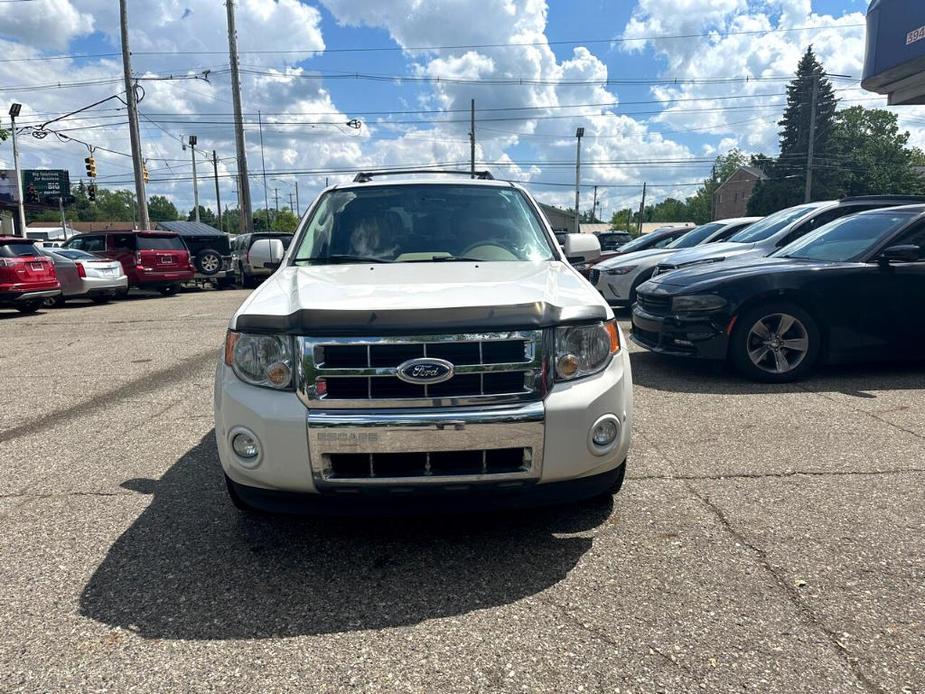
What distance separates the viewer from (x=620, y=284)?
10.9m

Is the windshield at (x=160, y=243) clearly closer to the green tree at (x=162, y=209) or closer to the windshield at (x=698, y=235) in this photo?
the windshield at (x=698, y=235)

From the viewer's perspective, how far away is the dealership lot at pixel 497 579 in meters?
2.13

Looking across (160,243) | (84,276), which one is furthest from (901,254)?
(160,243)

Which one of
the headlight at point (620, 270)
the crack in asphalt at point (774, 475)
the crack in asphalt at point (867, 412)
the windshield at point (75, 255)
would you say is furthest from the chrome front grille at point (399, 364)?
the windshield at point (75, 255)

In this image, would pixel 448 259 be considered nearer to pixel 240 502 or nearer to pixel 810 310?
pixel 240 502

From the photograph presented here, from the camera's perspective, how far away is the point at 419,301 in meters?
2.70

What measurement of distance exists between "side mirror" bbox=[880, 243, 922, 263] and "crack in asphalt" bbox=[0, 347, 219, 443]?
6.83 m

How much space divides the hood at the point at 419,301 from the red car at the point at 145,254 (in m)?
15.4

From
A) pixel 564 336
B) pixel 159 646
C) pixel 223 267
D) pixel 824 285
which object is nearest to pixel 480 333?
pixel 564 336

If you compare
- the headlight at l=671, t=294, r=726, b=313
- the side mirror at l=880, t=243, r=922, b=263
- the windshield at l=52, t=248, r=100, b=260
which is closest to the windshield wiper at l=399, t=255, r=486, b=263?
the headlight at l=671, t=294, r=726, b=313

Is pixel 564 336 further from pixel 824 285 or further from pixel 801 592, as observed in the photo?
pixel 824 285

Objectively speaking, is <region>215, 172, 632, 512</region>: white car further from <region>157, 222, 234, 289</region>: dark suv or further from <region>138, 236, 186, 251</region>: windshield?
<region>157, 222, 234, 289</region>: dark suv

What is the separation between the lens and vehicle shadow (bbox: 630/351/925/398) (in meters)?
5.78

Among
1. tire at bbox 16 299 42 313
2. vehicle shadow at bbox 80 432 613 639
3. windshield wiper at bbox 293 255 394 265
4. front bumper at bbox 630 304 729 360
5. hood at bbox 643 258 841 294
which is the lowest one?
tire at bbox 16 299 42 313
